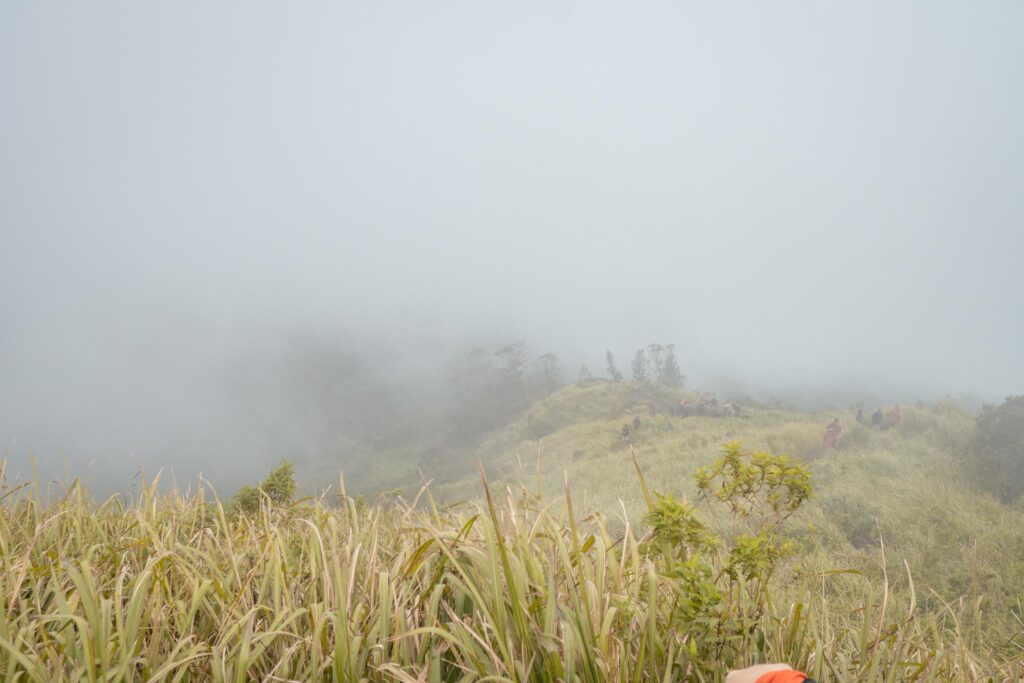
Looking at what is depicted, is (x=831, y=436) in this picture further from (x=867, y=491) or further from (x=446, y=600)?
(x=446, y=600)

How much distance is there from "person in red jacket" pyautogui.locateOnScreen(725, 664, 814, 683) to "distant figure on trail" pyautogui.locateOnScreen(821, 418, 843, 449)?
19132mm

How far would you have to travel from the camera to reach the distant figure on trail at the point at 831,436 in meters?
17.7

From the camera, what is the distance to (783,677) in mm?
1374

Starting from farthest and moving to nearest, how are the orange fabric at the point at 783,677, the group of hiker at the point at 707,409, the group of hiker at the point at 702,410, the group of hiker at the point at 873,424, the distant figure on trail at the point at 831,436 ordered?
the group of hiker at the point at 707,409 < the group of hiker at the point at 702,410 < the group of hiker at the point at 873,424 < the distant figure on trail at the point at 831,436 < the orange fabric at the point at 783,677

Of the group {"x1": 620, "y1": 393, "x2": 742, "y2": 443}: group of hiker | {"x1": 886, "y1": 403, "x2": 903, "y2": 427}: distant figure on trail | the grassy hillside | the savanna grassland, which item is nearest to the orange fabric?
the savanna grassland

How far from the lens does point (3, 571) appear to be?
2.77 metres

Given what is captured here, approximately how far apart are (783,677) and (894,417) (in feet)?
73.8

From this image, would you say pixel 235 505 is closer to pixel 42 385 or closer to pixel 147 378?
pixel 147 378

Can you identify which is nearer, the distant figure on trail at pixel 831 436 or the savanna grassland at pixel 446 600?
the savanna grassland at pixel 446 600

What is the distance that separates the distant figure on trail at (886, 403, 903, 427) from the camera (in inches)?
741

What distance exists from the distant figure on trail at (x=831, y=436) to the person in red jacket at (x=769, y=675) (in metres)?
19.1

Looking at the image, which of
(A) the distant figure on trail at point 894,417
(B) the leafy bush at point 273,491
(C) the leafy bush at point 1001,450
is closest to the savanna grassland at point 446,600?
(B) the leafy bush at point 273,491

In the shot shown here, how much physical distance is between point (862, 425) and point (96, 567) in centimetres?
2273

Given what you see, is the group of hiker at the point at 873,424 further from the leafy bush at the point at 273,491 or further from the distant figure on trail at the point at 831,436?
the leafy bush at the point at 273,491
